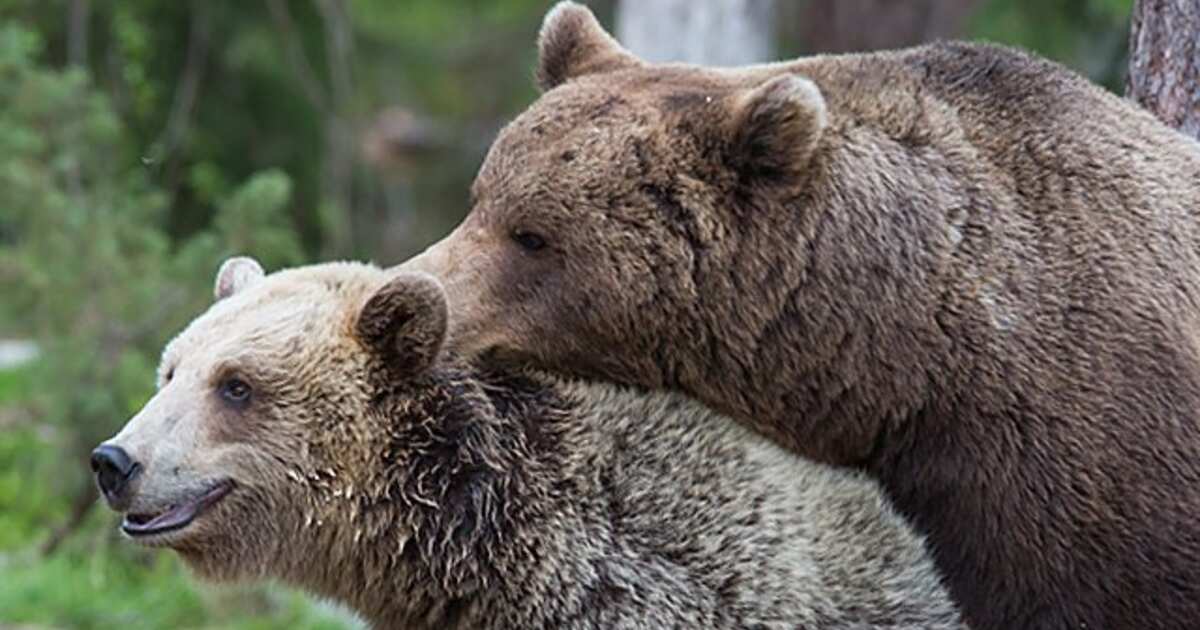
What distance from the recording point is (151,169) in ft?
37.7

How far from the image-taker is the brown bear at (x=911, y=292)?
4.61 meters

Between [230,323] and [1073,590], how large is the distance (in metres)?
2.20

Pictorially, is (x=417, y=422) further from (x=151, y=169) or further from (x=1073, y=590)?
(x=151, y=169)

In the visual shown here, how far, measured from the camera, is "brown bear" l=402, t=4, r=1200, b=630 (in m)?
4.61

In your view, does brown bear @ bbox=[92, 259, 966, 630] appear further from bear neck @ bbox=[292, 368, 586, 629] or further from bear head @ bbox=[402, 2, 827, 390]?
bear head @ bbox=[402, 2, 827, 390]

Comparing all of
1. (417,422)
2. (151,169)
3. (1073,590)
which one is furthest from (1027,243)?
(151,169)

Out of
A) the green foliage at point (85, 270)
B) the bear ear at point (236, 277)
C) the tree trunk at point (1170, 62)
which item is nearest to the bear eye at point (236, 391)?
the bear ear at point (236, 277)

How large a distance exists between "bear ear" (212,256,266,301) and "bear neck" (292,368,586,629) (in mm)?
638

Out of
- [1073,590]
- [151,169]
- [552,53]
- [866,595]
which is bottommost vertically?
[151,169]

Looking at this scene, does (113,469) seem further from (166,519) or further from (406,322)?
(406,322)

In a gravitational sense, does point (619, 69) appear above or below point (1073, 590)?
above

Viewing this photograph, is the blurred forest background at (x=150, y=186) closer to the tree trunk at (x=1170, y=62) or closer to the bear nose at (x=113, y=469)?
the bear nose at (x=113, y=469)

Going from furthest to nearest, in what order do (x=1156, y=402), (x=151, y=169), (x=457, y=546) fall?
(x=151, y=169) → (x=457, y=546) → (x=1156, y=402)

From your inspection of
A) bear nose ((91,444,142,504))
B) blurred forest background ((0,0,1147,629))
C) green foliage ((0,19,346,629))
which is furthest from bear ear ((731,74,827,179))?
green foliage ((0,19,346,629))
